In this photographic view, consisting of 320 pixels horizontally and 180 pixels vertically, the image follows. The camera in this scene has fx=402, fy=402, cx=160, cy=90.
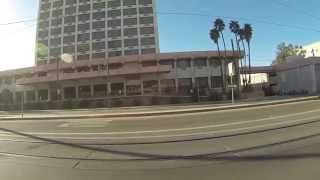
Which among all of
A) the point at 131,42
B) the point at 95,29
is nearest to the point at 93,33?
the point at 95,29

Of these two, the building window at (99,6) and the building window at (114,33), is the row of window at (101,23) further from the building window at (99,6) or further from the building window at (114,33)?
the building window at (99,6)

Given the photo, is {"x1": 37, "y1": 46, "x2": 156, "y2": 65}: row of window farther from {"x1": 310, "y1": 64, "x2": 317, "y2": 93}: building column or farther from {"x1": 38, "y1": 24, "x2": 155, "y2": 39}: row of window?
{"x1": 310, "y1": 64, "x2": 317, "y2": 93}: building column

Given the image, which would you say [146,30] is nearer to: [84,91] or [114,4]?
[114,4]

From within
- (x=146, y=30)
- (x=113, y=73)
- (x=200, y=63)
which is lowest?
(x=113, y=73)

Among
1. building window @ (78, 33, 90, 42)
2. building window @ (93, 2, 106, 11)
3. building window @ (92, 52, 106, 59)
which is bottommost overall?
building window @ (92, 52, 106, 59)

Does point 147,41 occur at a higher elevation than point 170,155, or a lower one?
higher

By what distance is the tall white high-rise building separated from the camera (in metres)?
99.6

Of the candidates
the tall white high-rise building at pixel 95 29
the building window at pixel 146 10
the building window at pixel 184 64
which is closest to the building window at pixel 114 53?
the tall white high-rise building at pixel 95 29

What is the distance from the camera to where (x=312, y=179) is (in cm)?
704

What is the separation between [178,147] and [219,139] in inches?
73.0

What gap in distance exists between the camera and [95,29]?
10512 cm

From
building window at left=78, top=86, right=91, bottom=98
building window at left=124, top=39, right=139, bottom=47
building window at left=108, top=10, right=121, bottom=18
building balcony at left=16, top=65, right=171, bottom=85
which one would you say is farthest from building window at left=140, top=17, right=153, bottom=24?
building window at left=78, top=86, right=91, bottom=98

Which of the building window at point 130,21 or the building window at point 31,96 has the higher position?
the building window at point 130,21

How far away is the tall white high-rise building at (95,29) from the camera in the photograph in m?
99.6
